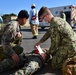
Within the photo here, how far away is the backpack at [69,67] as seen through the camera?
5049 millimetres

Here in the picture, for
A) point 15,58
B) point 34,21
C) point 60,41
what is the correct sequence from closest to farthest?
point 15,58 → point 60,41 → point 34,21

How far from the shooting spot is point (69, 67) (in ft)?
16.6

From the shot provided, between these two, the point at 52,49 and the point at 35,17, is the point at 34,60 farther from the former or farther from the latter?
the point at 35,17

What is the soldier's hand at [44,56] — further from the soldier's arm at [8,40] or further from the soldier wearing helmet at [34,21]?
the soldier wearing helmet at [34,21]

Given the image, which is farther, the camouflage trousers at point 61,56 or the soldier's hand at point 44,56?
the soldier's hand at point 44,56

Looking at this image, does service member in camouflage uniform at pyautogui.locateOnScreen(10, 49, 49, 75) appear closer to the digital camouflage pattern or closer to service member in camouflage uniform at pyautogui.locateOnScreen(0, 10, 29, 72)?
service member in camouflage uniform at pyautogui.locateOnScreen(0, 10, 29, 72)

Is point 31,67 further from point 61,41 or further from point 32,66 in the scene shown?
point 61,41

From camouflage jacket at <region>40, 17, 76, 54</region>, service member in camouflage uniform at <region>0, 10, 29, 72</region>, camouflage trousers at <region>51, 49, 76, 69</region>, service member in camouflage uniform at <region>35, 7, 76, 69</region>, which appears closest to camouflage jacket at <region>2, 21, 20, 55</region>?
service member in camouflage uniform at <region>0, 10, 29, 72</region>

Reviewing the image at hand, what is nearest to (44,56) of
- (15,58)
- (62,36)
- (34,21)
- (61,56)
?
(61,56)

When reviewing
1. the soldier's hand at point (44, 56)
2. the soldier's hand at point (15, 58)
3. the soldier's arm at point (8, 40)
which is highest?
the soldier's arm at point (8, 40)

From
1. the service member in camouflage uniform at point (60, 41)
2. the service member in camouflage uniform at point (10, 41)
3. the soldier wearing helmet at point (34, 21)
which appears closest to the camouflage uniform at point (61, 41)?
the service member in camouflage uniform at point (60, 41)

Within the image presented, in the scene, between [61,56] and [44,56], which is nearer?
[61,56]

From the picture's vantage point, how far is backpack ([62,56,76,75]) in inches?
199

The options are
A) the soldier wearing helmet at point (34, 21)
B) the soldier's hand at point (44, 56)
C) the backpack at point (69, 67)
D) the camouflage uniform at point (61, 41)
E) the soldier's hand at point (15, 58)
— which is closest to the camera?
the backpack at point (69, 67)
